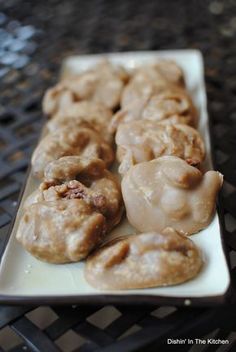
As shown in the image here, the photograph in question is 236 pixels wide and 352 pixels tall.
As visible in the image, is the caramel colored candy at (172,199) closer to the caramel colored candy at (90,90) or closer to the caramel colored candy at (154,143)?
the caramel colored candy at (154,143)

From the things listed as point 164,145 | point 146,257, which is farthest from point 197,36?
point 146,257

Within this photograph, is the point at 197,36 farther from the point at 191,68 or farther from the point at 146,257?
the point at 146,257

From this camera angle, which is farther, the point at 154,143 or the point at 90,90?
the point at 90,90

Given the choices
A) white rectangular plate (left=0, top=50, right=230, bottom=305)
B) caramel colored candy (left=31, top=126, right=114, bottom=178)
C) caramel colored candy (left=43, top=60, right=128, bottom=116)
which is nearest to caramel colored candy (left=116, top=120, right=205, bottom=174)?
caramel colored candy (left=31, top=126, right=114, bottom=178)

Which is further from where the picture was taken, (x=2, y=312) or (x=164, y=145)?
(x=164, y=145)

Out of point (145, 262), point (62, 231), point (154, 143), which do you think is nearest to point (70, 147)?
point (154, 143)

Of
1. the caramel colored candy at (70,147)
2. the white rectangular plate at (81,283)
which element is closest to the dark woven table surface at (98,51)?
the white rectangular plate at (81,283)

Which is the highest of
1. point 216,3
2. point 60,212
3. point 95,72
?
point 60,212

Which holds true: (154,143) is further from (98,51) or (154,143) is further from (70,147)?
(98,51)
